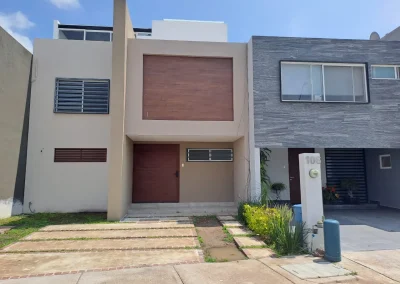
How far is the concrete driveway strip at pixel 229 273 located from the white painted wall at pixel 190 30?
1572 centimetres

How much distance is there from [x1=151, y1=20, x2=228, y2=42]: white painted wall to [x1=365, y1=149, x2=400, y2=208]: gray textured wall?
11484mm

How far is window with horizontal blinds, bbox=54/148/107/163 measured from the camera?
1037 cm

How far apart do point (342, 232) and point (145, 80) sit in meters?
7.57

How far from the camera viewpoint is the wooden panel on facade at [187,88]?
962 centimetres

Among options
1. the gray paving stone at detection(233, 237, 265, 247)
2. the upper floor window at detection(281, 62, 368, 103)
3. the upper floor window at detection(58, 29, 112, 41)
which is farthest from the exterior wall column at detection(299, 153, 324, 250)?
the upper floor window at detection(58, 29, 112, 41)

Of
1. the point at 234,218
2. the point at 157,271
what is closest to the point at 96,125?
the point at 234,218

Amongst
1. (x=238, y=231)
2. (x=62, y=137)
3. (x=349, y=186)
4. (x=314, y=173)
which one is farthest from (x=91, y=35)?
(x=349, y=186)

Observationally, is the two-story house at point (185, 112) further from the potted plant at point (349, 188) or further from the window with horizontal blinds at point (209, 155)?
the potted plant at point (349, 188)


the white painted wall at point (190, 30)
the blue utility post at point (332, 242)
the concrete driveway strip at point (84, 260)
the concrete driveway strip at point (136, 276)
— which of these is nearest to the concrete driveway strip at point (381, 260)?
the blue utility post at point (332, 242)

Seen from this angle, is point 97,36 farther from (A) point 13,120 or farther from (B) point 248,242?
(B) point 248,242

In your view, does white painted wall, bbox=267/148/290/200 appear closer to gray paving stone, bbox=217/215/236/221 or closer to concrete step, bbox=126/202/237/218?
concrete step, bbox=126/202/237/218

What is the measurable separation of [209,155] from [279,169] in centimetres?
309

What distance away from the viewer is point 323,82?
9617 mm

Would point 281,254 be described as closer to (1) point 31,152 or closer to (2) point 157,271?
(2) point 157,271
